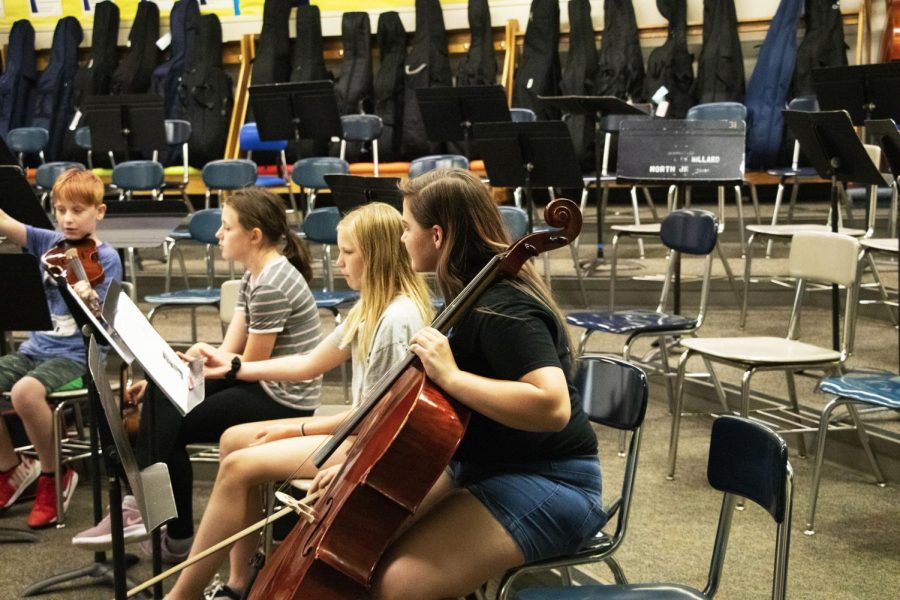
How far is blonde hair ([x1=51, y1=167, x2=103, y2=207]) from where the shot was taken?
3635mm

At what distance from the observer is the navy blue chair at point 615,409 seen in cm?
229

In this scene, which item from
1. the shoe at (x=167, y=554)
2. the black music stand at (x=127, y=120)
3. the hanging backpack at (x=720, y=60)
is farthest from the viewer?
the hanging backpack at (x=720, y=60)

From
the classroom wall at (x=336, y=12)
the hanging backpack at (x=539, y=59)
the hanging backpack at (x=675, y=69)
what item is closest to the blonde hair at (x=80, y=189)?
the hanging backpack at (x=539, y=59)

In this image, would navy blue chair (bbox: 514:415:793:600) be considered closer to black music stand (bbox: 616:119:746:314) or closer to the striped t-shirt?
the striped t-shirt

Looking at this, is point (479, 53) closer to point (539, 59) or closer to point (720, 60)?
point (539, 59)

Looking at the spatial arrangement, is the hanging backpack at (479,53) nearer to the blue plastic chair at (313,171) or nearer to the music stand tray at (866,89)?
the blue plastic chair at (313,171)

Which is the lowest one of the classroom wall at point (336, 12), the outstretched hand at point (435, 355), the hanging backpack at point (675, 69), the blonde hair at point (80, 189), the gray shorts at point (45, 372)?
the gray shorts at point (45, 372)

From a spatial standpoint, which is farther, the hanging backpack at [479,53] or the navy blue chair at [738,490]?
the hanging backpack at [479,53]

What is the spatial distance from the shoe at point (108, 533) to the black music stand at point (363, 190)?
1432 mm

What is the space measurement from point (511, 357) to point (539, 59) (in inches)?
262

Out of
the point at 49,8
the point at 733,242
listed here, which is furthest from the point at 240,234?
the point at 49,8

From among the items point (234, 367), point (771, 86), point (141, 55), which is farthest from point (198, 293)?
point (141, 55)

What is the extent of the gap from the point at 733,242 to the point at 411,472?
544cm

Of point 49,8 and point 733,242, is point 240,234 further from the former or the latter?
point 49,8
